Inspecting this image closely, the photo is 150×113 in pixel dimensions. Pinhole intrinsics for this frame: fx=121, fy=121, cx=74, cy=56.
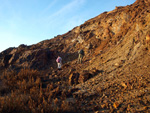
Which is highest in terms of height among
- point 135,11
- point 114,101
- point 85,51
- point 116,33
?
point 135,11

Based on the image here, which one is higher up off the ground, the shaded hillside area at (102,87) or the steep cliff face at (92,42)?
the steep cliff face at (92,42)

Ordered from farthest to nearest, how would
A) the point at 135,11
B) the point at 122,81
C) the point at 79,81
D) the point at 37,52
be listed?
the point at 37,52, the point at 135,11, the point at 79,81, the point at 122,81

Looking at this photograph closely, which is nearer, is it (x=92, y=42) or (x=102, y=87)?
(x=102, y=87)

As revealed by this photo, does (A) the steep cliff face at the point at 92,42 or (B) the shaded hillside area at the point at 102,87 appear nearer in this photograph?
(B) the shaded hillside area at the point at 102,87

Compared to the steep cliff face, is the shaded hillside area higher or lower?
lower

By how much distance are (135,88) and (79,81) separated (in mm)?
2698

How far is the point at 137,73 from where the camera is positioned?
15.7 ft

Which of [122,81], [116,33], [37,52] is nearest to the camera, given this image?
[122,81]

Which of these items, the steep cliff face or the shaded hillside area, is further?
the steep cliff face

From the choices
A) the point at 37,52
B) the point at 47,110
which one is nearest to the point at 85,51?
the point at 37,52

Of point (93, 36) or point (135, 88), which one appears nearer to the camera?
point (135, 88)

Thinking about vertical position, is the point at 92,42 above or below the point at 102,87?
above

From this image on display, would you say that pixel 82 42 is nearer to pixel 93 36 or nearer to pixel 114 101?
pixel 93 36

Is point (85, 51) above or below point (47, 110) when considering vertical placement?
above
